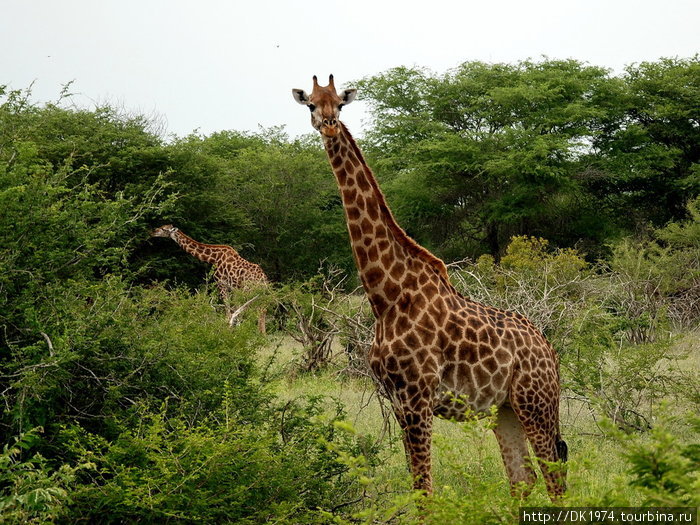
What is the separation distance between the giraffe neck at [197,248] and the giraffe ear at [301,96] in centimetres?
1265

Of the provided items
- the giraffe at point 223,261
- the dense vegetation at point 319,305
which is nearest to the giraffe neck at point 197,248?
the giraffe at point 223,261

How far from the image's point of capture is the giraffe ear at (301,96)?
5372mm

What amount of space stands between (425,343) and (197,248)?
13.4m

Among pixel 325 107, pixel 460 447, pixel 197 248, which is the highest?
pixel 325 107

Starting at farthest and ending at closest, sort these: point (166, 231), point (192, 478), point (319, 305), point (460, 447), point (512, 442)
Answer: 1. point (166, 231)
2. point (319, 305)
3. point (460, 447)
4. point (512, 442)
5. point (192, 478)

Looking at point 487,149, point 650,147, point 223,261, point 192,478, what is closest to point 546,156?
point 487,149

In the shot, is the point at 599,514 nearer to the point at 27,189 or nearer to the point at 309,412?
the point at 309,412

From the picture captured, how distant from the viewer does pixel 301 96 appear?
213 inches

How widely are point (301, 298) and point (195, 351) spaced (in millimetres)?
6165

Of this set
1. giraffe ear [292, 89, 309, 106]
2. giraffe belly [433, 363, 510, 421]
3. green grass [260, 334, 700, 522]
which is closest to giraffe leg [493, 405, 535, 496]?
green grass [260, 334, 700, 522]

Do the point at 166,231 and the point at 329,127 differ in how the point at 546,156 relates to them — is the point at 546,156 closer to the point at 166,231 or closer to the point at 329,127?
the point at 166,231

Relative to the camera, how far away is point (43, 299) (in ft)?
17.3

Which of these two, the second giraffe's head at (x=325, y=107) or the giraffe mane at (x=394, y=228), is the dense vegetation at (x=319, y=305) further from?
the second giraffe's head at (x=325, y=107)

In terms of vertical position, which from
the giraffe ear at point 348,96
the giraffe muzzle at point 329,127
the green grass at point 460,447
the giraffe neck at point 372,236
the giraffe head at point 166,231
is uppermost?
the giraffe ear at point 348,96
